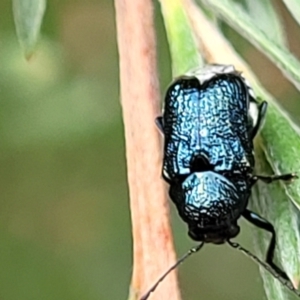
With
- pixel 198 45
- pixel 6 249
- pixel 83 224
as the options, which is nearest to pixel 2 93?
pixel 6 249

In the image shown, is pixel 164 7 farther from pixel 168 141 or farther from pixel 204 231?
pixel 204 231

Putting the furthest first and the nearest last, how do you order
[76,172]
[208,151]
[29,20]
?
[76,172] → [208,151] → [29,20]

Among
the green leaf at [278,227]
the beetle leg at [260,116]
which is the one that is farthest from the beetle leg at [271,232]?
the beetle leg at [260,116]

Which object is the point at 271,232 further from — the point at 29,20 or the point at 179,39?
the point at 29,20


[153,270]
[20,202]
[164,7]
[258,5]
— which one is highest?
[164,7]

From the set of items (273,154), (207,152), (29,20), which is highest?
(29,20)

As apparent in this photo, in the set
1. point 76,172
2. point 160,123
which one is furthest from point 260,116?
point 76,172
